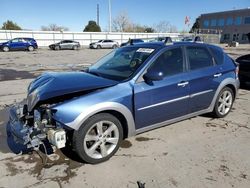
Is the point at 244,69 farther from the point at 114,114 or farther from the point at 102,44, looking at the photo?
the point at 102,44

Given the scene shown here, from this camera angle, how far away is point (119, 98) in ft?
11.7

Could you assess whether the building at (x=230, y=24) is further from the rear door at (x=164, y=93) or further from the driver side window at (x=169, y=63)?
the rear door at (x=164, y=93)

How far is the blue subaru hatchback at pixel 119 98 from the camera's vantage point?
10.8ft

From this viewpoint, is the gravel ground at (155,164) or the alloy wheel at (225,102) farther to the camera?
the alloy wheel at (225,102)

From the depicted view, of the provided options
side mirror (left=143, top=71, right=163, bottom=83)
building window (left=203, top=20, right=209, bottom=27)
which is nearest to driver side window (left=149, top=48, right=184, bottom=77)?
side mirror (left=143, top=71, right=163, bottom=83)

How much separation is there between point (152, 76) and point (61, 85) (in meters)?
1.34

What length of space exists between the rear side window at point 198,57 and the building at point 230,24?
5853 centimetres

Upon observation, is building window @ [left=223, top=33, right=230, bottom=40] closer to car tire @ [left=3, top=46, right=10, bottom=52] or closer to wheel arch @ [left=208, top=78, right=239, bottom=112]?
car tire @ [left=3, top=46, right=10, bottom=52]

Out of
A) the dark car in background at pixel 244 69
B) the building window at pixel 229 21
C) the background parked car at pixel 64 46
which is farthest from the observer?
the building window at pixel 229 21

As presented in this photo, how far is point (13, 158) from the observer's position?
3.66m

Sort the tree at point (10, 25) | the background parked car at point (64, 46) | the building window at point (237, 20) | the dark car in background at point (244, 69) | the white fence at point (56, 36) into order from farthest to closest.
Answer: the building window at point (237, 20) < the tree at point (10, 25) < the white fence at point (56, 36) < the background parked car at point (64, 46) < the dark car in background at point (244, 69)

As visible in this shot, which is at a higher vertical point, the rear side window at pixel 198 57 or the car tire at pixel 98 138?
the rear side window at pixel 198 57

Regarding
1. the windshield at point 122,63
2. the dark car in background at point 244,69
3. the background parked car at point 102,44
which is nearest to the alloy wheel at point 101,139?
the windshield at point 122,63

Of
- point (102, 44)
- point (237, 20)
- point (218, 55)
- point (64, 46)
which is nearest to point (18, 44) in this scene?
point (64, 46)
